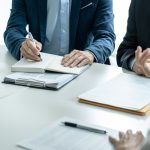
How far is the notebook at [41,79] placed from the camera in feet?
4.40

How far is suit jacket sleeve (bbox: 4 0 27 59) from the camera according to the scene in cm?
175

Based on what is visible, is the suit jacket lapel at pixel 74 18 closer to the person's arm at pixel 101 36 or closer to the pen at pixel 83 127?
the person's arm at pixel 101 36

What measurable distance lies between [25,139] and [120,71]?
0.68 metres

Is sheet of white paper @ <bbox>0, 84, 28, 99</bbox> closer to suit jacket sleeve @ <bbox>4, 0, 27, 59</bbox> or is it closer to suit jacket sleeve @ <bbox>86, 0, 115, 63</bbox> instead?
suit jacket sleeve @ <bbox>4, 0, 27, 59</bbox>

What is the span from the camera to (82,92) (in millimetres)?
1310

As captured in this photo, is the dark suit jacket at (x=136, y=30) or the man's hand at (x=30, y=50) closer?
the man's hand at (x=30, y=50)

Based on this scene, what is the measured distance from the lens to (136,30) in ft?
5.73

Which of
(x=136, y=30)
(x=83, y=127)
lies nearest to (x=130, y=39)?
(x=136, y=30)

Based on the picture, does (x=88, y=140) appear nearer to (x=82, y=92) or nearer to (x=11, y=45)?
(x=82, y=92)

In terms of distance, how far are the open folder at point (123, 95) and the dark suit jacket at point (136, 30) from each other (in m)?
0.31

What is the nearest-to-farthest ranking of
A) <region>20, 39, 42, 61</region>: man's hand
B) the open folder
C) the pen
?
the pen
the open folder
<region>20, 39, 42, 61</region>: man's hand

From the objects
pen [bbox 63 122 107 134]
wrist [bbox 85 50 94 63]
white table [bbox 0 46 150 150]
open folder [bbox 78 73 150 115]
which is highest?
wrist [bbox 85 50 94 63]

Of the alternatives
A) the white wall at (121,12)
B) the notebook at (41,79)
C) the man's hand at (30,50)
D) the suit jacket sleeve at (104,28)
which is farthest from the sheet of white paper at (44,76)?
the white wall at (121,12)

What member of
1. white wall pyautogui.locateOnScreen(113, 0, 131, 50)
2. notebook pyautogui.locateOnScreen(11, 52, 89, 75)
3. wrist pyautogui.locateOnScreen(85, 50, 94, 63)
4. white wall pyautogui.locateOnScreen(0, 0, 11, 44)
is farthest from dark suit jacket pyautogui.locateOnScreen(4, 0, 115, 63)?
white wall pyautogui.locateOnScreen(0, 0, 11, 44)
